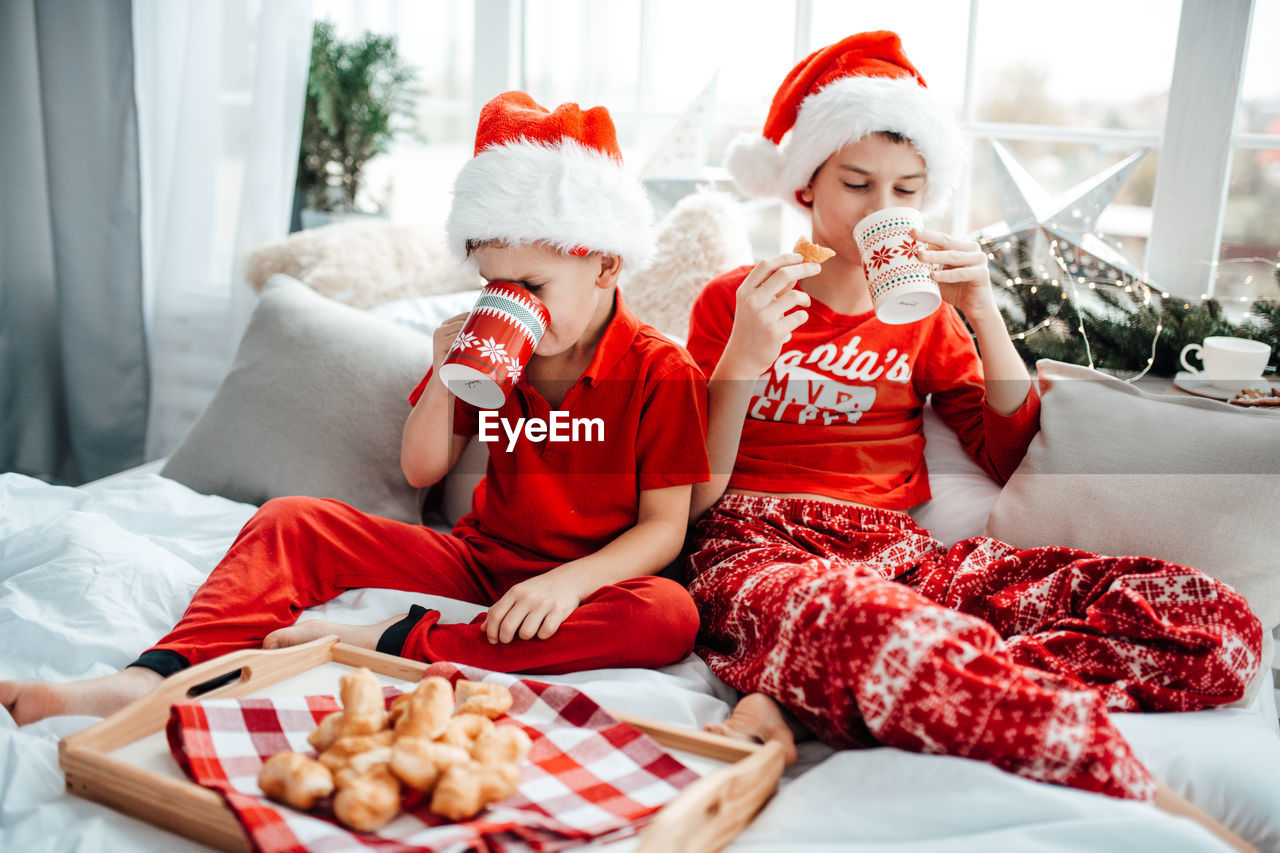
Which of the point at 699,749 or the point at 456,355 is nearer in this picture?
the point at 699,749

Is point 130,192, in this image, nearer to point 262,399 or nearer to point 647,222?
point 262,399

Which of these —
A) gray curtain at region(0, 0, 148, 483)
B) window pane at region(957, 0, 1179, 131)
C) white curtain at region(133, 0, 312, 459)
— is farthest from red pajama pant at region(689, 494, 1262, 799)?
gray curtain at region(0, 0, 148, 483)

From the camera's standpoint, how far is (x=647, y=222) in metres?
1.21

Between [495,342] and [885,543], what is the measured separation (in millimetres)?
577

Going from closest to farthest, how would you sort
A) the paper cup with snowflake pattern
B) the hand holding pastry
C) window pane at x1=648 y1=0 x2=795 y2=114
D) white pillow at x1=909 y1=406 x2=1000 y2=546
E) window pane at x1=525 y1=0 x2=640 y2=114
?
the paper cup with snowflake pattern < the hand holding pastry < white pillow at x1=909 y1=406 x2=1000 y2=546 < window pane at x1=648 y1=0 x2=795 y2=114 < window pane at x1=525 y1=0 x2=640 y2=114

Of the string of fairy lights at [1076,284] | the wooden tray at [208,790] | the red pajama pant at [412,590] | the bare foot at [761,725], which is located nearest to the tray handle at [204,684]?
the wooden tray at [208,790]

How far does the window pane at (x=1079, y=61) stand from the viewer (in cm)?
164

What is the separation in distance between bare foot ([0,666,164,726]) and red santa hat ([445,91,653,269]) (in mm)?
608

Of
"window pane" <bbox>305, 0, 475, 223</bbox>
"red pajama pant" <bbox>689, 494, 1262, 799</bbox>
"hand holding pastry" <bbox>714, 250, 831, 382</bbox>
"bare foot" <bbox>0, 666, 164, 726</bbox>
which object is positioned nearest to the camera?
"red pajama pant" <bbox>689, 494, 1262, 799</bbox>

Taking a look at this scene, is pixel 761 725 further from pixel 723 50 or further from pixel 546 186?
pixel 723 50

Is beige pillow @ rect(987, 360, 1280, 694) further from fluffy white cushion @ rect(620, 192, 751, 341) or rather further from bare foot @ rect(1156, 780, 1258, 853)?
fluffy white cushion @ rect(620, 192, 751, 341)

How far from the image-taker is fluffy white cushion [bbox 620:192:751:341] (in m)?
1.61

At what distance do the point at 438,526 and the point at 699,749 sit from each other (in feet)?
2.80

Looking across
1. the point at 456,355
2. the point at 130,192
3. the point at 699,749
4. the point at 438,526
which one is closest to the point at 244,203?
the point at 130,192
